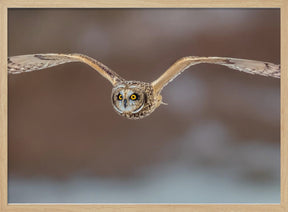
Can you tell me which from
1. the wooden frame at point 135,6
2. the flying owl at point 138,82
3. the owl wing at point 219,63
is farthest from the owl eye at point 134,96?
the wooden frame at point 135,6

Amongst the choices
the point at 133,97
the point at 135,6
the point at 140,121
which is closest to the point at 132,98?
the point at 133,97

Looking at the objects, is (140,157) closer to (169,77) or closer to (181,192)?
(181,192)

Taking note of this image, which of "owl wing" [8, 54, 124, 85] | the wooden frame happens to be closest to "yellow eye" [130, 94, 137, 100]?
"owl wing" [8, 54, 124, 85]

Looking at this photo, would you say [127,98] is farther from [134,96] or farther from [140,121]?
[140,121]

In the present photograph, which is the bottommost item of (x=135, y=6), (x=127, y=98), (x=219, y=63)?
(x=127, y=98)

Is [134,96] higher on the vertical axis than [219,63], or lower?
lower

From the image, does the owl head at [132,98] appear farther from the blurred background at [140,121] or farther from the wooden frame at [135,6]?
the wooden frame at [135,6]

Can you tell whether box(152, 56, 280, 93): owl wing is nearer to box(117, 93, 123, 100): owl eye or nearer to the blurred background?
the blurred background
